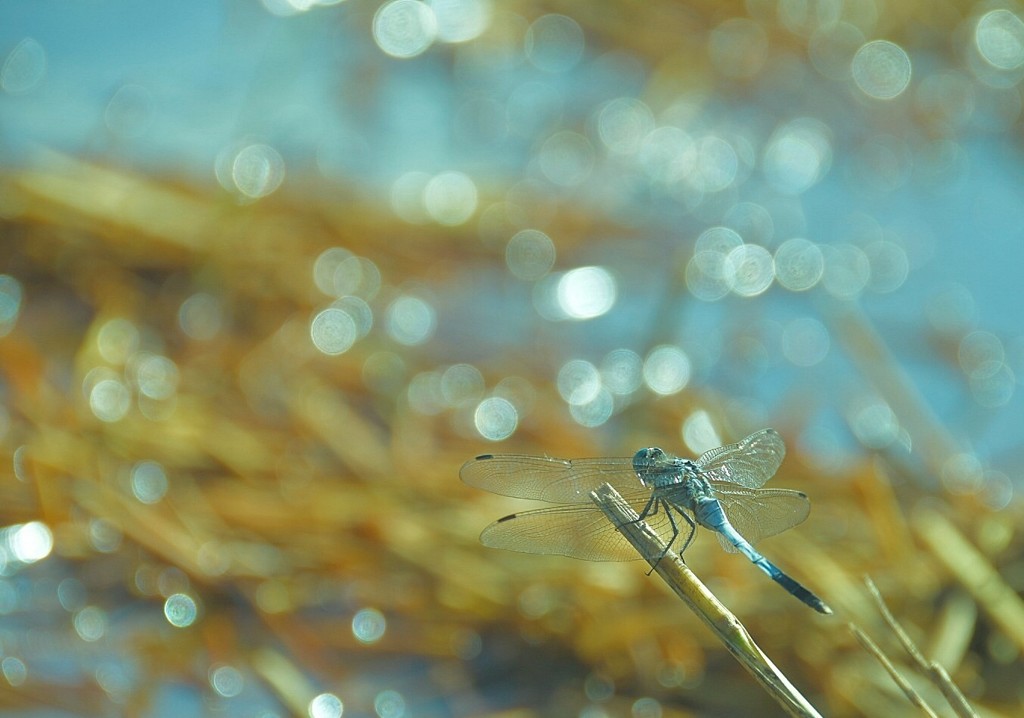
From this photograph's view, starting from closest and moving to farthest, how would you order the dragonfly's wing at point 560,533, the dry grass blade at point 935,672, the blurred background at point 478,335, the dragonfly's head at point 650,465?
the dry grass blade at point 935,672 < the dragonfly's wing at point 560,533 < the dragonfly's head at point 650,465 < the blurred background at point 478,335

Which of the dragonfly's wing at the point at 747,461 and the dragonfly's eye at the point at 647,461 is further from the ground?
the dragonfly's wing at the point at 747,461

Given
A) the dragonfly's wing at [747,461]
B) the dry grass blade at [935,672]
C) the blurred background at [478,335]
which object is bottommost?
the blurred background at [478,335]

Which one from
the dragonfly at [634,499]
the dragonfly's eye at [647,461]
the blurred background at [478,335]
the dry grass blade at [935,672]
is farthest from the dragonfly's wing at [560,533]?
the blurred background at [478,335]

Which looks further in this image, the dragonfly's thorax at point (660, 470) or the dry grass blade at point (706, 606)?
the dragonfly's thorax at point (660, 470)

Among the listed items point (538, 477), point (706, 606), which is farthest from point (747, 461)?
point (706, 606)

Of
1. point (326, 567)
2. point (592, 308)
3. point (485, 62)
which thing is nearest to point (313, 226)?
point (592, 308)

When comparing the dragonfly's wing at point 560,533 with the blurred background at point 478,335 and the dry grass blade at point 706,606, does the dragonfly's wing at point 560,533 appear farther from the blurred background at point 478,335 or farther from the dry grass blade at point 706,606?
the blurred background at point 478,335

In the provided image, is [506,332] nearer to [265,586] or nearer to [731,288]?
[731,288]

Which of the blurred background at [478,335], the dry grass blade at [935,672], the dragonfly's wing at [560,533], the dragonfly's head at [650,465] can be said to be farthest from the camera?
the blurred background at [478,335]
